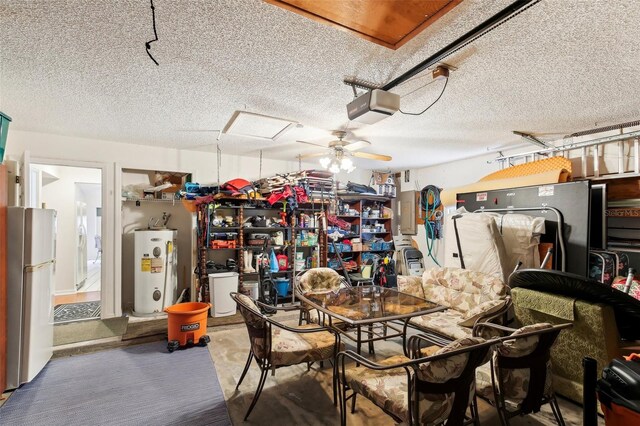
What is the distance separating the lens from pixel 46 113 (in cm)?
314

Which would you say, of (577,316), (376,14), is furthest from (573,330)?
(376,14)

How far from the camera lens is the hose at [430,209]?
5805mm

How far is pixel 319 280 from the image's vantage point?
3.55 metres

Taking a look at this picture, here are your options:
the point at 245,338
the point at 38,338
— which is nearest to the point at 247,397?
the point at 245,338

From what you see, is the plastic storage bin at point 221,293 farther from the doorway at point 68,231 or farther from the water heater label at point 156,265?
the doorway at point 68,231

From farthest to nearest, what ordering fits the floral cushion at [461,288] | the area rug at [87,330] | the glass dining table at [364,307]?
1. the area rug at [87,330]
2. the floral cushion at [461,288]
3. the glass dining table at [364,307]

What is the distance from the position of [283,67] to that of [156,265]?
345cm

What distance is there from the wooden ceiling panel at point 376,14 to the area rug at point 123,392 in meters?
2.64

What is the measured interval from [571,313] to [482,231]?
1.20 m

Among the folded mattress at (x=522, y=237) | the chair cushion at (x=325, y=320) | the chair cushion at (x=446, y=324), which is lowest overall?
the chair cushion at (x=325, y=320)

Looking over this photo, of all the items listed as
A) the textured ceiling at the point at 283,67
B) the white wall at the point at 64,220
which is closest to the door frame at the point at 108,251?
the textured ceiling at the point at 283,67

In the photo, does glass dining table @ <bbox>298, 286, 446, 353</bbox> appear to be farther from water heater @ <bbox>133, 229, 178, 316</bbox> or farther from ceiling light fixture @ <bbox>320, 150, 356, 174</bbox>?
water heater @ <bbox>133, 229, 178, 316</bbox>

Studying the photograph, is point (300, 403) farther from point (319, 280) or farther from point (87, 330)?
point (87, 330)

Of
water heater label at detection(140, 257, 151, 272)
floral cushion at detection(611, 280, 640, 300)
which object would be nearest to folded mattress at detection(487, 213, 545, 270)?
floral cushion at detection(611, 280, 640, 300)
